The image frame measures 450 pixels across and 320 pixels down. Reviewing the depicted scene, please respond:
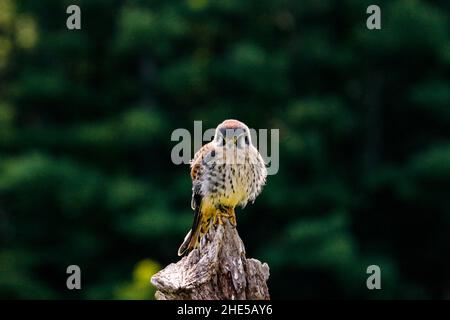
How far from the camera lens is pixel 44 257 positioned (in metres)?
17.9

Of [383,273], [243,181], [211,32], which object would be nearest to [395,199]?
[383,273]

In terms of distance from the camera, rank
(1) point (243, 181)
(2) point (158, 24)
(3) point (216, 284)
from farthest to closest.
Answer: (2) point (158, 24), (1) point (243, 181), (3) point (216, 284)

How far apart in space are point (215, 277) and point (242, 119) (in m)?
12.4

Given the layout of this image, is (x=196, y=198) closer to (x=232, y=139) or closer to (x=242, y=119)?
(x=232, y=139)

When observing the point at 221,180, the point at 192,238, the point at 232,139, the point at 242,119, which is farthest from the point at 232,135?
the point at 242,119

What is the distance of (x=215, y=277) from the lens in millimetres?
5289

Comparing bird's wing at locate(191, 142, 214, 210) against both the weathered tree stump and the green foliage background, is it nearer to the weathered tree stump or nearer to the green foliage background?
the weathered tree stump

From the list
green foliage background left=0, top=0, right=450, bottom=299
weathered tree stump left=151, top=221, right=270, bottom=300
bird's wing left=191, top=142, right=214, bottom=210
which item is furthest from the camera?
green foliage background left=0, top=0, right=450, bottom=299

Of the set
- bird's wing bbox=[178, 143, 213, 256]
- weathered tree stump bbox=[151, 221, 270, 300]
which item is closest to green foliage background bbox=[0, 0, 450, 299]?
bird's wing bbox=[178, 143, 213, 256]

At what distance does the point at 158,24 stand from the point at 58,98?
304 cm

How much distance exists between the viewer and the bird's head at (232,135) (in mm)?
6008

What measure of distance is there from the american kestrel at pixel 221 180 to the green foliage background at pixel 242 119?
9957 millimetres

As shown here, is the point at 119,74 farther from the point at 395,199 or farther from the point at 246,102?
the point at 395,199

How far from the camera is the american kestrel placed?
6.13 metres
